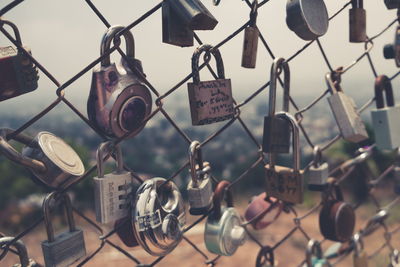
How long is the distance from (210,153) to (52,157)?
12.5 metres

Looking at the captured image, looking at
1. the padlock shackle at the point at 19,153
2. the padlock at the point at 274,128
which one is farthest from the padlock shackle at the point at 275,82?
the padlock shackle at the point at 19,153

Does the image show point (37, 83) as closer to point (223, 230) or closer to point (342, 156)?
point (223, 230)

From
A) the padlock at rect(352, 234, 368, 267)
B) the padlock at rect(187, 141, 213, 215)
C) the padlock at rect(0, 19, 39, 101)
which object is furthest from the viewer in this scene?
the padlock at rect(352, 234, 368, 267)

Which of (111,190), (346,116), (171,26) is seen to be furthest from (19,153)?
(346,116)

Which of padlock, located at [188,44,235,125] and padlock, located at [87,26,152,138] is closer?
padlock, located at [87,26,152,138]

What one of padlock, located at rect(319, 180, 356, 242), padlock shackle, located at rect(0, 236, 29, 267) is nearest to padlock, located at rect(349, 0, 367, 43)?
padlock, located at rect(319, 180, 356, 242)

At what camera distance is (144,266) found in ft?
2.59

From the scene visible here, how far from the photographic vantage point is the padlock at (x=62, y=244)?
0.61 meters

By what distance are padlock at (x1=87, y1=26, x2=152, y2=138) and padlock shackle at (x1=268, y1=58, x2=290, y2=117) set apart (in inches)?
10.8

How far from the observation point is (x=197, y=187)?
796mm

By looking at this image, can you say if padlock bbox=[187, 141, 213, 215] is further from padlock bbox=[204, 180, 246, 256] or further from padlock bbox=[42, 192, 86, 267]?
padlock bbox=[42, 192, 86, 267]

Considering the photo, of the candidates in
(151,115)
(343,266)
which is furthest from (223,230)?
(343,266)

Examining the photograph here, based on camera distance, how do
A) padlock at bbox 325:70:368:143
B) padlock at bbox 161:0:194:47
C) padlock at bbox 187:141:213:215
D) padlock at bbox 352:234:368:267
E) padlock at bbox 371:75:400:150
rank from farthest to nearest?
padlock at bbox 352:234:368:267, padlock at bbox 371:75:400:150, padlock at bbox 325:70:368:143, padlock at bbox 187:141:213:215, padlock at bbox 161:0:194:47

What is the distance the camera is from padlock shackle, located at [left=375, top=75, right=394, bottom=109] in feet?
3.67
